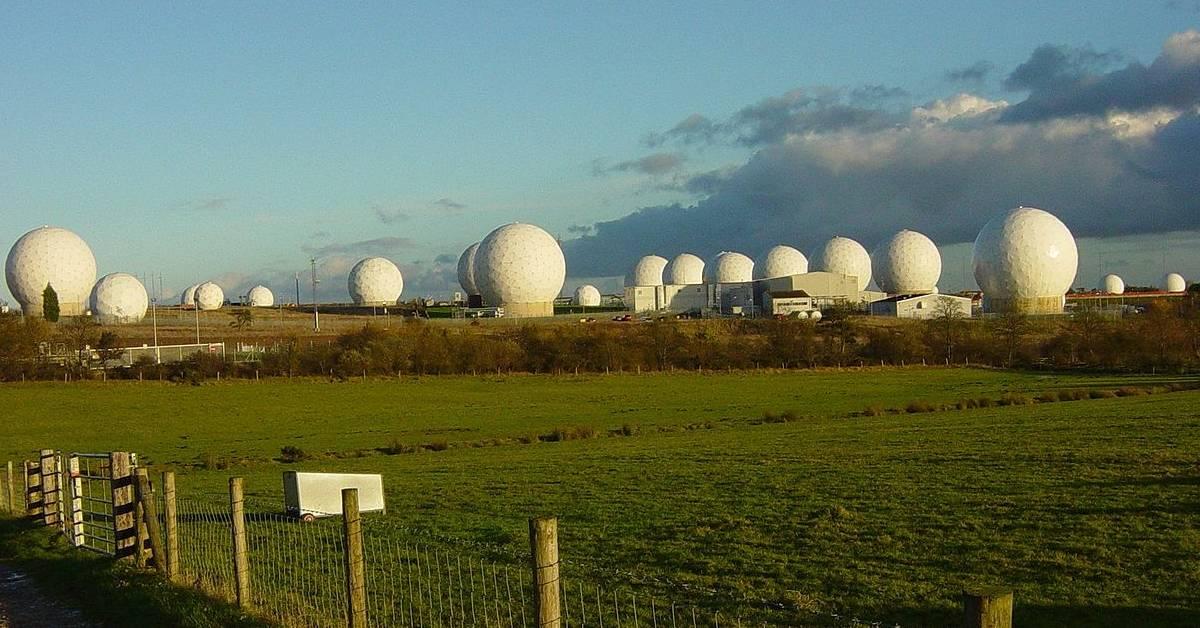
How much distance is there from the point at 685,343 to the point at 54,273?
70.1 metres

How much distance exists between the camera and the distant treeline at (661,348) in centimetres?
6103

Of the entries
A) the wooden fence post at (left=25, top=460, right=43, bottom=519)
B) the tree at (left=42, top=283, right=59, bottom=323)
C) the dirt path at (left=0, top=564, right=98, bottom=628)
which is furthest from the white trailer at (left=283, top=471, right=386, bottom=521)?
the tree at (left=42, top=283, right=59, bottom=323)

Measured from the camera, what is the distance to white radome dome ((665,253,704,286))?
478 ft

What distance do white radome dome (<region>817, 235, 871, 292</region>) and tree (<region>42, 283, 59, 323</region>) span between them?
81704 mm

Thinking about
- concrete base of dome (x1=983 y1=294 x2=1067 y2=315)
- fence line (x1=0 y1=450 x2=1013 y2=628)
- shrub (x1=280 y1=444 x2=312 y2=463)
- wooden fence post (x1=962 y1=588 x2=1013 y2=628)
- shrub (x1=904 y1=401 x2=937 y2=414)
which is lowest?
shrub (x1=904 y1=401 x2=937 y2=414)

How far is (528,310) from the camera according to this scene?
10869 cm

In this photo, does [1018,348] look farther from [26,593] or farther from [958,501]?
[26,593]

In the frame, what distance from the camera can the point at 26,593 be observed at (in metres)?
11.9

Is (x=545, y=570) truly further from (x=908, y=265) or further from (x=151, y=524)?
(x=908, y=265)

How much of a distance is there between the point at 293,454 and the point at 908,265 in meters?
98.0

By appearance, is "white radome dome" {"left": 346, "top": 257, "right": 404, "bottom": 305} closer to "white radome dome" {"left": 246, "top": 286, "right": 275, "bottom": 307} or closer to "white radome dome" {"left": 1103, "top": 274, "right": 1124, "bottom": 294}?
"white radome dome" {"left": 246, "top": 286, "right": 275, "bottom": 307}

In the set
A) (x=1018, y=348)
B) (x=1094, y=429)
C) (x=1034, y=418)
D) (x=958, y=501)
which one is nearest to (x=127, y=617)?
(x=958, y=501)

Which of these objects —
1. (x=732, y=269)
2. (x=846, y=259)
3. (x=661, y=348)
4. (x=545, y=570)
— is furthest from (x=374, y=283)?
(x=545, y=570)

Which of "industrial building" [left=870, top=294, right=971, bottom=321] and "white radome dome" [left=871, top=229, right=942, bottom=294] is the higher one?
"white radome dome" [left=871, top=229, right=942, bottom=294]
